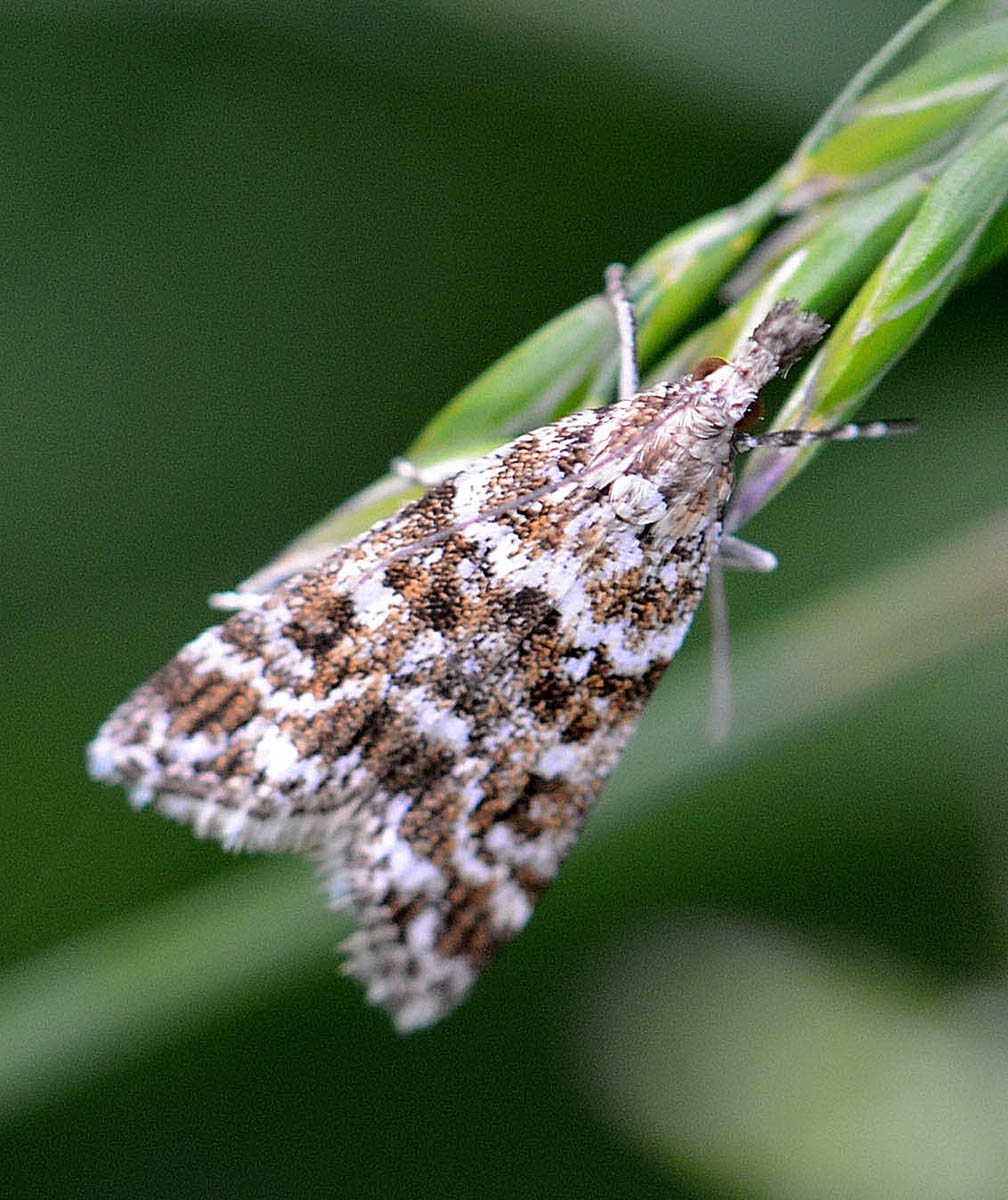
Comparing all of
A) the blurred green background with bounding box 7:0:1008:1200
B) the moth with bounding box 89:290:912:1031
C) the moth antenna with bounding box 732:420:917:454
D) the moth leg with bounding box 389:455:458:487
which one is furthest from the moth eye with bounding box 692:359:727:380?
the blurred green background with bounding box 7:0:1008:1200

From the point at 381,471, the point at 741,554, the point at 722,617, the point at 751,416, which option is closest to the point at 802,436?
the point at 751,416

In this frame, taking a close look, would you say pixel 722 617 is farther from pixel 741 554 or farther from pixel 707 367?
pixel 707 367

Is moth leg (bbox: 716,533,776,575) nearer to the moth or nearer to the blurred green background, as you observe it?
the moth

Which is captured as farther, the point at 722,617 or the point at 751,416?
the point at 722,617

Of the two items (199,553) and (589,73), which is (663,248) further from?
(199,553)

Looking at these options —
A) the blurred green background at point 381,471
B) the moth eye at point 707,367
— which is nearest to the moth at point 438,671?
the moth eye at point 707,367

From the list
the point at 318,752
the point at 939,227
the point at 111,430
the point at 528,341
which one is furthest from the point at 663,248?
the point at 111,430

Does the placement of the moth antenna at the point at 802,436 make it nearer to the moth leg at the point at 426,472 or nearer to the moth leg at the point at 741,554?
the moth leg at the point at 741,554
